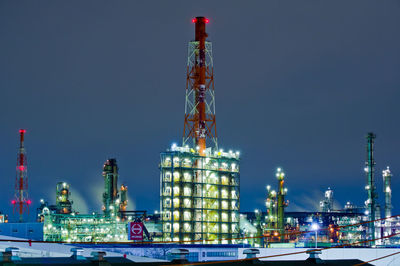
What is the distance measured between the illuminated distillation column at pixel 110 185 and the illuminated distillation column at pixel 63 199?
7.35 meters

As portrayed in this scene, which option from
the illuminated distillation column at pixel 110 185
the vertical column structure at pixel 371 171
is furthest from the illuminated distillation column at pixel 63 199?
the vertical column structure at pixel 371 171

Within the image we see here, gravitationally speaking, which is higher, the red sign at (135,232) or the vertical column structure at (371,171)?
the vertical column structure at (371,171)

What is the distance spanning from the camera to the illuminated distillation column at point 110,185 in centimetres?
11738

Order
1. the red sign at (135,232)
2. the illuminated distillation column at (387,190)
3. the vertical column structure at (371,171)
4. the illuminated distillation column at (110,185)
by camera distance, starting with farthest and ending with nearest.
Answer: the illuminated distillation column at (387,190) < the vertical column structure at (371,171) < the illuminated distillation column at (110,185) < the red sign at (135,232)

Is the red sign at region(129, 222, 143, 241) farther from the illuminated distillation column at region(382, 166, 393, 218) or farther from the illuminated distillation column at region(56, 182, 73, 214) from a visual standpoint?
the illuminated distillation column at region(382, 166, 393, 218)

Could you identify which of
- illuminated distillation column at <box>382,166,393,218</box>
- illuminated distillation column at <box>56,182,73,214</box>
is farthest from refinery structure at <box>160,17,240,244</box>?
illuminated distillation column at <box>382,166,393,218</box>

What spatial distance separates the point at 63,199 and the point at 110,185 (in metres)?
10.3

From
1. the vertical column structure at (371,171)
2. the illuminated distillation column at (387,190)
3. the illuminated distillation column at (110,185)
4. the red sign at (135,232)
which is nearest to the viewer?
the red sign at (135,232)

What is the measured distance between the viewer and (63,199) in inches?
4749

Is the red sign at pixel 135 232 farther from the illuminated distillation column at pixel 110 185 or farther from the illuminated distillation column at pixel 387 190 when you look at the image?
the illuminated distillation column at pixel 387 190

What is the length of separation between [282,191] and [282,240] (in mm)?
15807

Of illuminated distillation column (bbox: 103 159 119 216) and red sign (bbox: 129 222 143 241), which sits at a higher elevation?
illuminated distillation column (bbox: 103 159 119 216)

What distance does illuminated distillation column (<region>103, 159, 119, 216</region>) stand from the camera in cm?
11738

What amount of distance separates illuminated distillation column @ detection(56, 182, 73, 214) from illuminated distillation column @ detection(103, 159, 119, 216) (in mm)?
7353
